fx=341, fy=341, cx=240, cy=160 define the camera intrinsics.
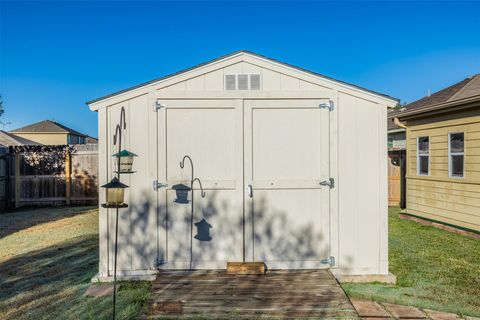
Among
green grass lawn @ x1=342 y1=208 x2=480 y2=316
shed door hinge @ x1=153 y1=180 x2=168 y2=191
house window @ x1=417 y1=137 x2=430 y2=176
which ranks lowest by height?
green grass lawn @ x1=342 y1=208 x2=480 y2=316

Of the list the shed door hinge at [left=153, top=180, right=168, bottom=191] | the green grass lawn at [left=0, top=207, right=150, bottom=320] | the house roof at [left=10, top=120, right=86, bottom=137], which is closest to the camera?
the green grass lawn at [left=0, top=207, right=150, bottom=320]

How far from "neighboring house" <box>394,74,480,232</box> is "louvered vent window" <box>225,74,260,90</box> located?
510cm

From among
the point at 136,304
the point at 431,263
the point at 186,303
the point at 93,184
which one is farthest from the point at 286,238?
the point at 93,184

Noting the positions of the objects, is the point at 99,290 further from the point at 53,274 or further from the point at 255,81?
the point at 255,81

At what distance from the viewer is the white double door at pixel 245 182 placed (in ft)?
14.2

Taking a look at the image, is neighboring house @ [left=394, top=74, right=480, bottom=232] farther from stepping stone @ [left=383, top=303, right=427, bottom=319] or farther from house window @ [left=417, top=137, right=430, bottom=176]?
stepping stone @ [left=383, top=303, right=427, bottom=319]

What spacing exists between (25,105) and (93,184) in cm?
1356

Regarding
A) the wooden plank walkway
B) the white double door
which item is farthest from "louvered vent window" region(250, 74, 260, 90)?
the wooden plank walkway

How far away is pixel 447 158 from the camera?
800 cm

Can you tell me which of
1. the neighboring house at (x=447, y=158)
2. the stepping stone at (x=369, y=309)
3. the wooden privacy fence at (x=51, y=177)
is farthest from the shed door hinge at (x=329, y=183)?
the wooden privacy fence at (x=51, y=177)

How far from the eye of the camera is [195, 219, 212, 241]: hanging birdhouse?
4336mm

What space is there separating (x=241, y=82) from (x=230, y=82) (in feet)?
0.46

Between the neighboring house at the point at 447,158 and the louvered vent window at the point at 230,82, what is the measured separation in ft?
17.5

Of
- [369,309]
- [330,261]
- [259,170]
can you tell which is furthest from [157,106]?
[369,309]
